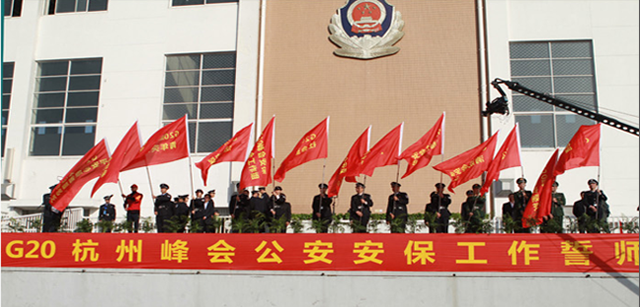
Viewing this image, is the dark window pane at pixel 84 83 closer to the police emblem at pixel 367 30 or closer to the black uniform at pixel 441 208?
the police emblem at pixel 367 30

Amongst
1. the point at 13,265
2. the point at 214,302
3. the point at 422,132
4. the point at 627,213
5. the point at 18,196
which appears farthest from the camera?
the point at 18,196

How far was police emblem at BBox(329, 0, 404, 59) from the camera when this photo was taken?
1733cm

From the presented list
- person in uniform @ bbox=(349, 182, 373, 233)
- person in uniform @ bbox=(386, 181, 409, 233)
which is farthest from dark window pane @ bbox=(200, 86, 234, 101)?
person in uniform @ bbox=(386, 181, 409, 233)

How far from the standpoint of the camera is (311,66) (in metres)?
17.6

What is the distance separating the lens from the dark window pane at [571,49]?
55.1 ft

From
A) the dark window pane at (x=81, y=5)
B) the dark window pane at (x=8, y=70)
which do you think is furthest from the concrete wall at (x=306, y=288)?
the dark window pane at (x=81, y=5)

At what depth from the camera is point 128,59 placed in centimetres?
1844

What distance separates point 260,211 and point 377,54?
24.8 ft

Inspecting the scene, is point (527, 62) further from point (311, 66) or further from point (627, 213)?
point (311, 66)

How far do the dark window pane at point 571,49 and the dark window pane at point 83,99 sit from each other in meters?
14.8

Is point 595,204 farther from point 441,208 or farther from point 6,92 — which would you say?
point 6,92

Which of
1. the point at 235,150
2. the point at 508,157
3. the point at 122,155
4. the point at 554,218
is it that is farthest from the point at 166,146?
the point at 554,218

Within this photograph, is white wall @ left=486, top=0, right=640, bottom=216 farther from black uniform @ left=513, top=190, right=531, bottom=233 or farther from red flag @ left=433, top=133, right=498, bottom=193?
red flag @ left=433, top=133, right=498, bottom=193

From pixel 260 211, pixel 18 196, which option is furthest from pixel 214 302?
pixel 18 196
